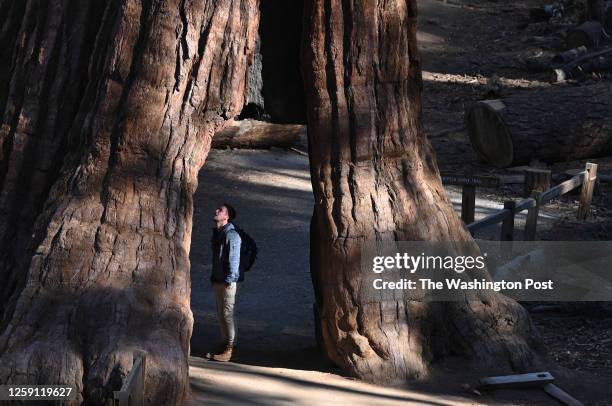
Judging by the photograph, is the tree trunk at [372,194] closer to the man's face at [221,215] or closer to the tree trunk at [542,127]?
Result: the man's face at [221,215]

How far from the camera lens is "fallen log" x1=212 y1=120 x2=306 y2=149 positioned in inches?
616

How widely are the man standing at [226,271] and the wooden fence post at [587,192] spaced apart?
245 inches

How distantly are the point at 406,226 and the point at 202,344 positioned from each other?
7.57ft

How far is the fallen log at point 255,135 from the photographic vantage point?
51.4 ft

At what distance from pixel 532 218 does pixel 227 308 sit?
4248mm

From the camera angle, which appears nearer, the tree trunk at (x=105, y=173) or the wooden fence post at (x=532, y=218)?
the tree trunk at (x=105, y=173)

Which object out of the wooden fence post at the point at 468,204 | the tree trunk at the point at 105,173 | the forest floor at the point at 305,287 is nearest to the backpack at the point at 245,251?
the forest floor at the point at 305,287

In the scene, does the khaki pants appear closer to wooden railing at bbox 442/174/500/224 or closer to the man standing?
the man standing

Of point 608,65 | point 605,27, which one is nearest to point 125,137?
point 608,65

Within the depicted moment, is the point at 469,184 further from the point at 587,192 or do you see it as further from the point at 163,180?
the point at 163,180

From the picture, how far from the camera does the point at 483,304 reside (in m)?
7.84

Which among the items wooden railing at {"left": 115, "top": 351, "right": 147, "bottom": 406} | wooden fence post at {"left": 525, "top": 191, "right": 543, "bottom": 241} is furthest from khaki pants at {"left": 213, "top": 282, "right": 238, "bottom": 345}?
wooden fence post at {"left": 525, "top": 191, "right": 543, "bottom": 241}

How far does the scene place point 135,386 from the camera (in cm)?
543

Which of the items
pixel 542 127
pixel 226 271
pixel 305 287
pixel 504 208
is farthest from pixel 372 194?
pixel 542 127
